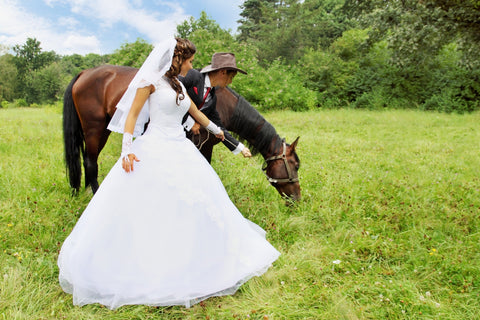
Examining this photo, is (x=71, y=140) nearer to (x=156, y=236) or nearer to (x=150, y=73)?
(x=150, y=73)

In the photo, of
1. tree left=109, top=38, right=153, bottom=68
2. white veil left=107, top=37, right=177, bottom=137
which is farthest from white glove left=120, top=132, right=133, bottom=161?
tree left=109, top=38, right=153, bottom=68

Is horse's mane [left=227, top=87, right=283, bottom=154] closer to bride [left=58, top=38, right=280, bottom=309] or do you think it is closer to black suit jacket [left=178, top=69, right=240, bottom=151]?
black suit jacket [left=178, top=69, right=240, bottom=151]

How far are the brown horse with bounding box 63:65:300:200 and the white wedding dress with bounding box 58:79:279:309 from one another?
1.56m

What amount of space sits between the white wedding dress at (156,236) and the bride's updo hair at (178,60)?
0.07m

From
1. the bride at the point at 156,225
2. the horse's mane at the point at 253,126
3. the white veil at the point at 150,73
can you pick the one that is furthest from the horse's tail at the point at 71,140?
the horse's mane at the point at 253,126

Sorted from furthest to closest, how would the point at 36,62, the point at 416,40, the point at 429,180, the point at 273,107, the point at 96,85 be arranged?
the point at 36,62
the point at 273,107
the point at 416,40
the point at 429,180
the point at 96,85

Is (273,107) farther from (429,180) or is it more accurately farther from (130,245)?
(130,245)

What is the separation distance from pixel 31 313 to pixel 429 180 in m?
6.13

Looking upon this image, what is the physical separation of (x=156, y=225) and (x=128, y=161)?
1.98ft

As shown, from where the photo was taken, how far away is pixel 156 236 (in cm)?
270

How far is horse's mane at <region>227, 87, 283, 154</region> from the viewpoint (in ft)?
14.8

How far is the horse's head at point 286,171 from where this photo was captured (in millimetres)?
4477

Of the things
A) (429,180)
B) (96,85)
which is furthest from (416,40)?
(96,85)

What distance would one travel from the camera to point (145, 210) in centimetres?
272
